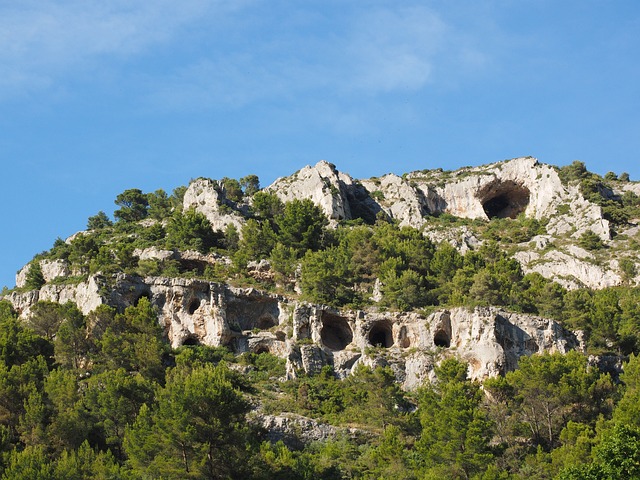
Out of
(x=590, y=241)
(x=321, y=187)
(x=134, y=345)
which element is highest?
(x=321, y=187)

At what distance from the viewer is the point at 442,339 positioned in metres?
72.2

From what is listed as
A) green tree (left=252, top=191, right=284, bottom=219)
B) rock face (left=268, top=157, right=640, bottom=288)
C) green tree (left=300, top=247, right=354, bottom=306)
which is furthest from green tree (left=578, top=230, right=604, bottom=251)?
green tree (left=252, top=191, right=284, bottom=219)

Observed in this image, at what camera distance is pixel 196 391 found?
1984 inches

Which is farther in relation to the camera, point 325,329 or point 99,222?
point 99,222

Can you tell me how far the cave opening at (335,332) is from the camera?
72.7 metres

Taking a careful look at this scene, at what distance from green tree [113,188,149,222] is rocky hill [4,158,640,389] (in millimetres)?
8440

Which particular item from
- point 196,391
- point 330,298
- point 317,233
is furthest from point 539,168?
point 196,391

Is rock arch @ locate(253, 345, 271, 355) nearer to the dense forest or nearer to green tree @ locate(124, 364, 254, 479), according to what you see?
the dense forest

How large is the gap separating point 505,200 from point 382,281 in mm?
46961

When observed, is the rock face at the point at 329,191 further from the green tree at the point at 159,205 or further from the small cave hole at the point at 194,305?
the small cave hole at the point at 194,305

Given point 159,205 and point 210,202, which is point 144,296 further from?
point 159,205

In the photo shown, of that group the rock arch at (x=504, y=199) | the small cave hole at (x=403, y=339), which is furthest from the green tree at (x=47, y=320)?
the rock arch at (x=504, y=199)

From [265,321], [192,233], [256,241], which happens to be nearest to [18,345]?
[265,321]

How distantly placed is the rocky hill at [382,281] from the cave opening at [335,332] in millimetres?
112
